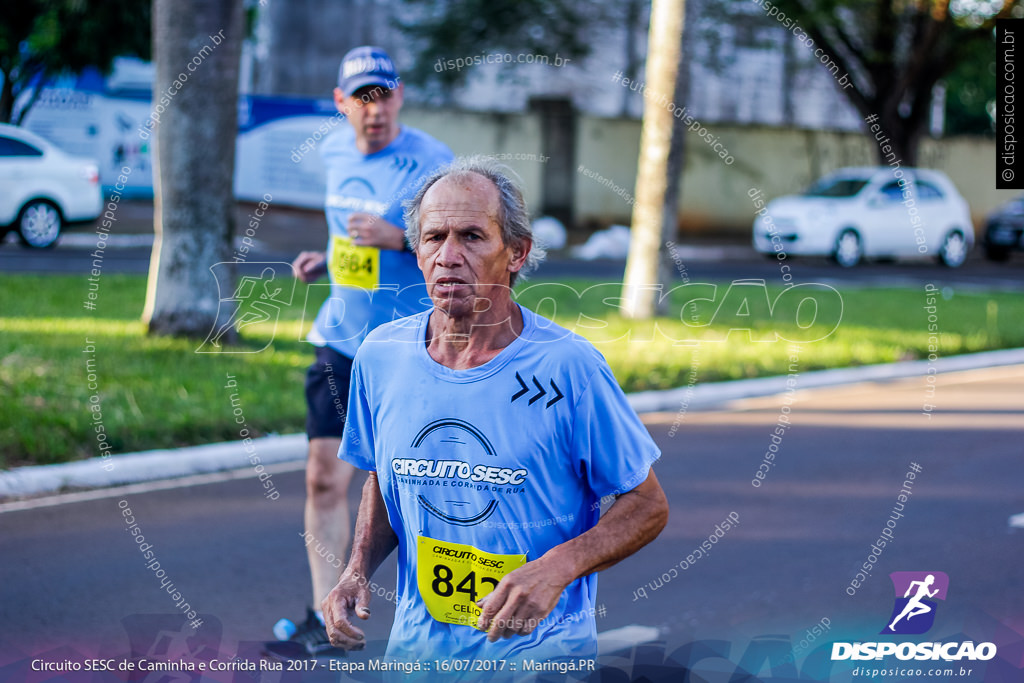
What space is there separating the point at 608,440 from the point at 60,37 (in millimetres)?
19835

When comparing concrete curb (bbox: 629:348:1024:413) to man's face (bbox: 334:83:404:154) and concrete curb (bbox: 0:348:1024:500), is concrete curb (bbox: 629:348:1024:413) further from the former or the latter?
man's face (bbox: 334:83:404:154)

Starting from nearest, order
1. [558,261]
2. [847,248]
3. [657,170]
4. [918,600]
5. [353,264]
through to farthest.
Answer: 1. [353,264]
2. [918,600]
3. [657,170]
4. [558,261]
5. [847,248]

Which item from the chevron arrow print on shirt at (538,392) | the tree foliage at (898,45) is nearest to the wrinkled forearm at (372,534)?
the chevron arrow print on shirt at (538,392)

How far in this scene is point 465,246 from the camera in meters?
2.59

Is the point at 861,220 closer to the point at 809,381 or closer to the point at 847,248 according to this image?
the point at 847,248

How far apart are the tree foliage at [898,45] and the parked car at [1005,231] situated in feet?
7.54

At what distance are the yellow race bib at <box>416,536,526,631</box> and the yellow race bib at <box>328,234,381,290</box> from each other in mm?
2069

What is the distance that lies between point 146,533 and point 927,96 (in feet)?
79.4

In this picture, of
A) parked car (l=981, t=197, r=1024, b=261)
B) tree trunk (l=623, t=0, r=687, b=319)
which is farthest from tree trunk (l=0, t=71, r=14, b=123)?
parked car (l=981, t=197, r=1024, b=261)

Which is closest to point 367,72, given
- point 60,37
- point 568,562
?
point 568,562

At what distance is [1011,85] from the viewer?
250 inches

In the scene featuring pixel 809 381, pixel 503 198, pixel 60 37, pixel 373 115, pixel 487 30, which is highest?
pixel 487 30

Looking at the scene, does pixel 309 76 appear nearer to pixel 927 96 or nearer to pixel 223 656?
pixel 927 96

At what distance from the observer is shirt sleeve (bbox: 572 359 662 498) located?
256cm
